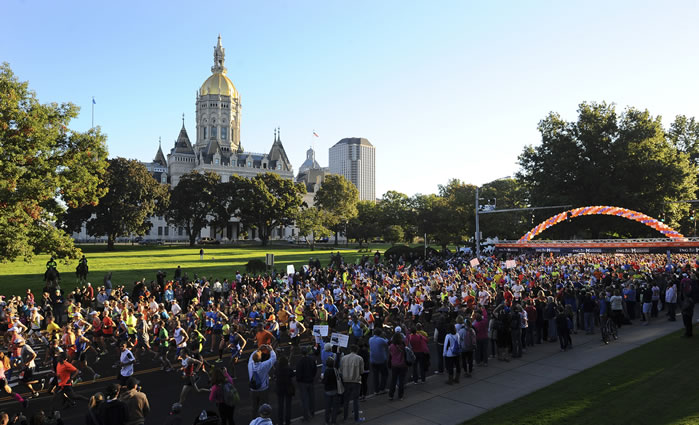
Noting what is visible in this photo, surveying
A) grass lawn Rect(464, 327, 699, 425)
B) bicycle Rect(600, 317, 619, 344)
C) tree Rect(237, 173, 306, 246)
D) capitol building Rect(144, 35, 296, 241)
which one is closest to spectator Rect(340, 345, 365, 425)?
grass lawn Rect(464, 327, 699, 425)

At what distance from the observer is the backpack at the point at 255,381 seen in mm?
9445

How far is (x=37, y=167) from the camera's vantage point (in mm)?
23266

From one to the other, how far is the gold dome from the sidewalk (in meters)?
136

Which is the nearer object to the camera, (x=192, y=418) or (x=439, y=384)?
(x=192, y=418)

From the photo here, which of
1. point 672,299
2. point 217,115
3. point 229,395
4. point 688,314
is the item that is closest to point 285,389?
point 229,395

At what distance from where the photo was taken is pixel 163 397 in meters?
11.4

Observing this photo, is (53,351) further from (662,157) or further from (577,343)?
(662,157)

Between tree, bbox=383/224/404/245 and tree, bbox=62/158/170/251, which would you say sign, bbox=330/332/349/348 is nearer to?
tree, bbox=62/158/170/251

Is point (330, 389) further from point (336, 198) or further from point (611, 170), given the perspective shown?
point (336, 198)

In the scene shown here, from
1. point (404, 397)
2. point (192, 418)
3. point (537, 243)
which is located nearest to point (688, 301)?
point (404, 397)

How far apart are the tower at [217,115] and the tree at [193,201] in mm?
55182

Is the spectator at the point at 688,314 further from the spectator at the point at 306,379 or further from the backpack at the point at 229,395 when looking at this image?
the backpack at the point at 229,395

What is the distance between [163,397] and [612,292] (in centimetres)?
1510

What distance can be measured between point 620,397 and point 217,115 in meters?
137
